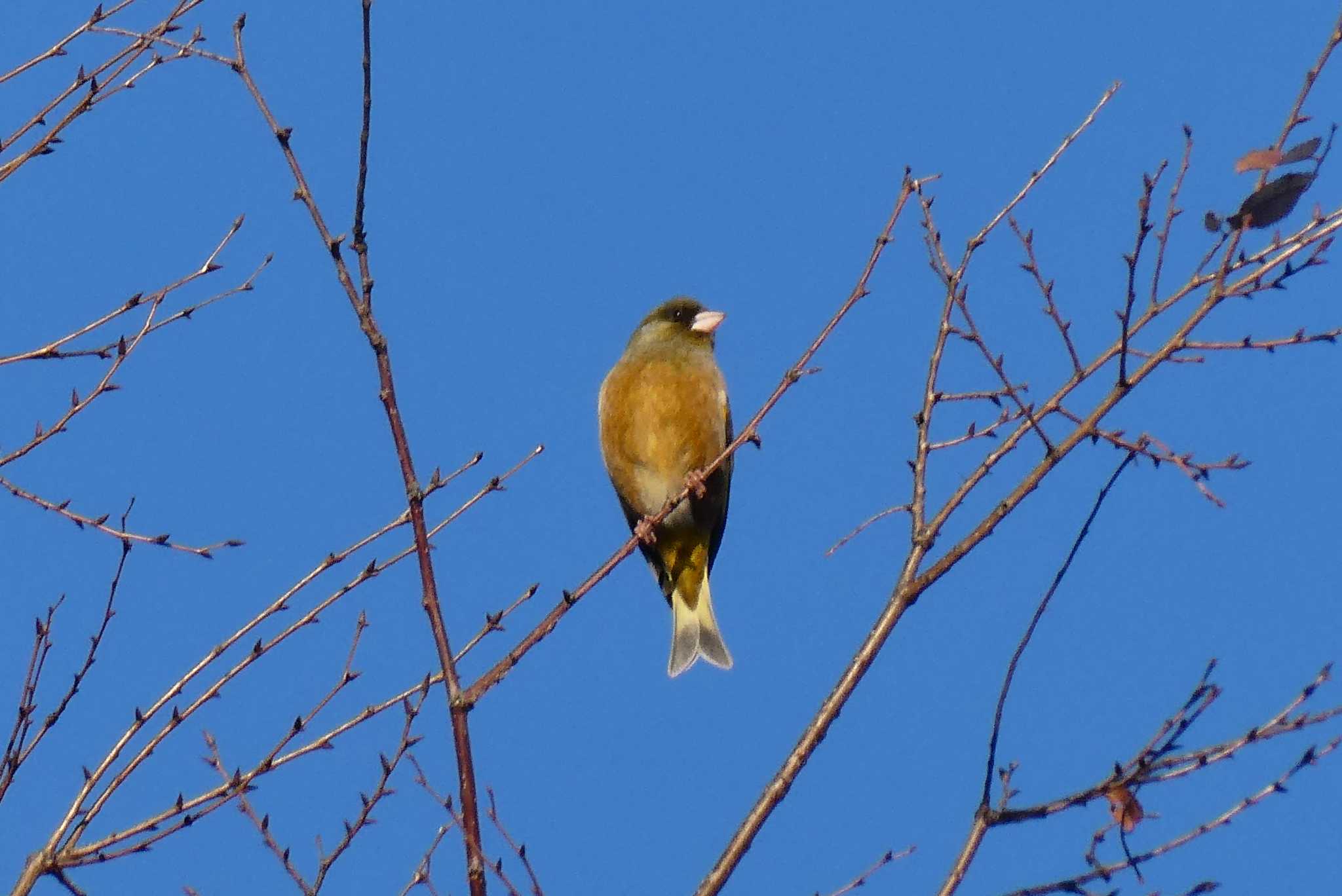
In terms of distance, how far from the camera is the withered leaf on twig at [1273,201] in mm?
3023

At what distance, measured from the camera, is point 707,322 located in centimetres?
624

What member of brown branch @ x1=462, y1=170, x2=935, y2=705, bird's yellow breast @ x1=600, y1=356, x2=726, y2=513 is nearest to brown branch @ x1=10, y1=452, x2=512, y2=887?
brown branch @ x1=462, y1=170, x2=935, y2=705

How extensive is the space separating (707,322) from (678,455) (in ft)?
1.99

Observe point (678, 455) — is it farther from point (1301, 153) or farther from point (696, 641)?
point (1301, 153)

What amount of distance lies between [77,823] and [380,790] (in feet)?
2.14

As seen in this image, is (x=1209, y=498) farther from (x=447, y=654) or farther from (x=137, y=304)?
(x=137, y=304)

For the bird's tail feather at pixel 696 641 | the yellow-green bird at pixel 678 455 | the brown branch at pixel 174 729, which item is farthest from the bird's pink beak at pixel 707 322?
the brown branch at pixel 174 729

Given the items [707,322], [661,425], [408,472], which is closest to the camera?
[408,472]

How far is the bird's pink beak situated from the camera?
6223mm

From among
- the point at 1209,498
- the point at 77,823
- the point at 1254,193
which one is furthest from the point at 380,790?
the point at 1254,193

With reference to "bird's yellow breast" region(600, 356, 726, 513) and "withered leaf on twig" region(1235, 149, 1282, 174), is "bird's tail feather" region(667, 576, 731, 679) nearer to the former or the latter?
"bird's yellow breast" region(600, 356, 726, 513)

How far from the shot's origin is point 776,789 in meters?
2.80

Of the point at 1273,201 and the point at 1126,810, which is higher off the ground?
the point at 1273,201

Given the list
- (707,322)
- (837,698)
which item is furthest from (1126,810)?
(707,322)
